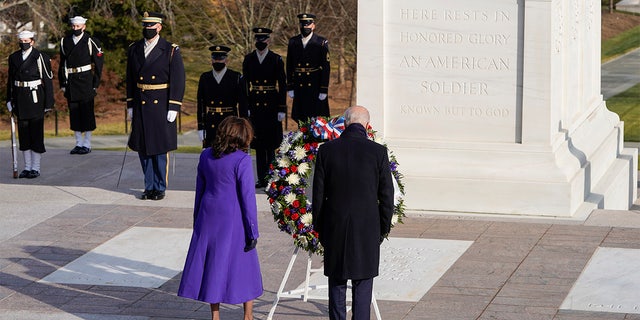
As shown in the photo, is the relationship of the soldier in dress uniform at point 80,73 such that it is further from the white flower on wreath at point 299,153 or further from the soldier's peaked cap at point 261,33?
the white flower on wreath at point 299,153

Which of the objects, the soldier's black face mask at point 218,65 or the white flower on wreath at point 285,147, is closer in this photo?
the white flower on wreath at point 285,147

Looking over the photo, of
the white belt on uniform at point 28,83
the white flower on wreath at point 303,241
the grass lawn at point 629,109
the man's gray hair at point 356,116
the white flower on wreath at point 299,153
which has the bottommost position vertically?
the grass lawn at point 629,109

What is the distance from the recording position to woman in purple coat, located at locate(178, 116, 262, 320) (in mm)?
8094

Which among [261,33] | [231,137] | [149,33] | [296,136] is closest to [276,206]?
[296,136]

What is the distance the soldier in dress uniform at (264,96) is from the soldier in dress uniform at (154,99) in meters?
1.42

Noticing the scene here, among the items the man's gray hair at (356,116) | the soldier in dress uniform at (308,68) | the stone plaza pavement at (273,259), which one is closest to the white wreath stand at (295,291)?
the stone plaza pavement at (273,259)

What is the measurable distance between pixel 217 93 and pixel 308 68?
5.96 feet

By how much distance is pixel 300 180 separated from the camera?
8688mm

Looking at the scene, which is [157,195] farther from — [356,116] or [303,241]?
[356,116]

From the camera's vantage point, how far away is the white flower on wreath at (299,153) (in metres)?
8.70

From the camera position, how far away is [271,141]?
47.3ft

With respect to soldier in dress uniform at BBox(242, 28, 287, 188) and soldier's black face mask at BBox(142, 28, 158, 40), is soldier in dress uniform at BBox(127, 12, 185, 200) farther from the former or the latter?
soldier in dress uniform at BBox(242, 28, 287, 188)

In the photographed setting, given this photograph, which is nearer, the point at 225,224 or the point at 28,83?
the point at 225,224

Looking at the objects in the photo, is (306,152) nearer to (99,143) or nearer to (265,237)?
(265,237)
